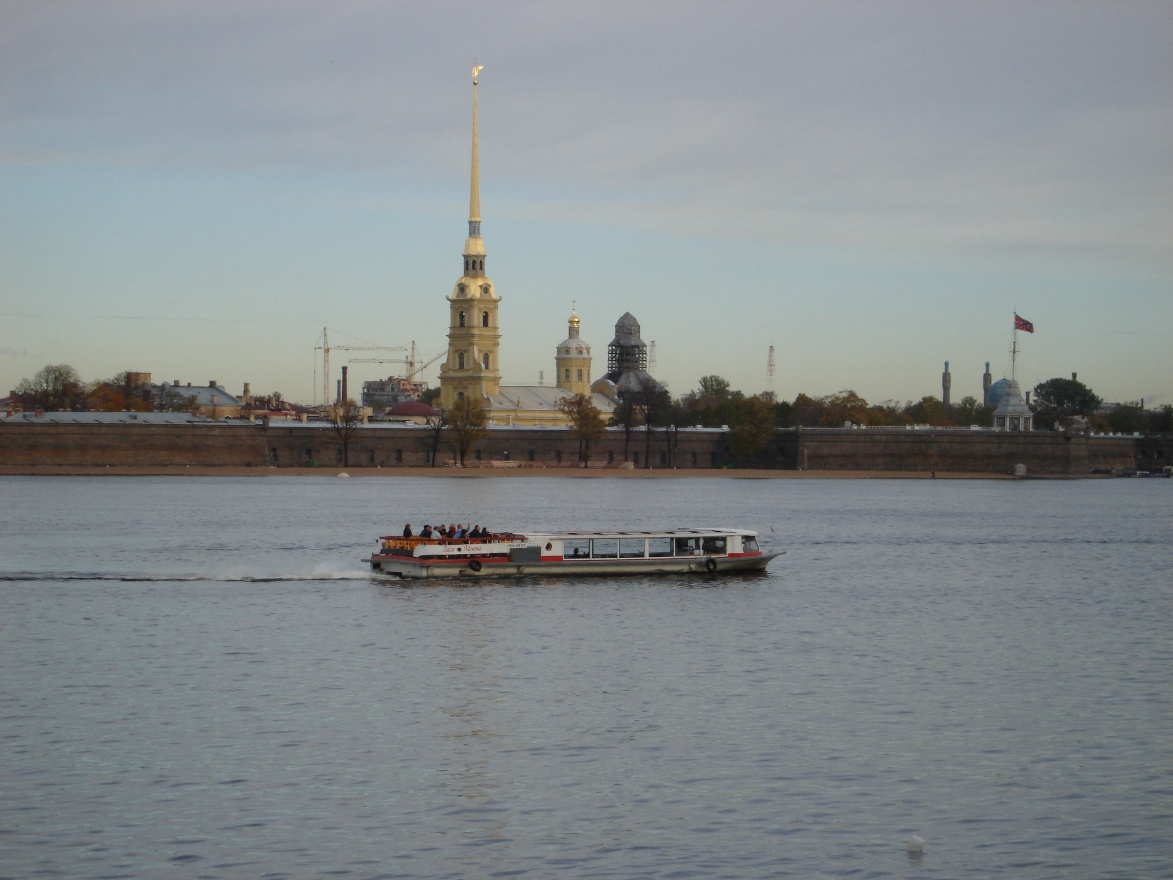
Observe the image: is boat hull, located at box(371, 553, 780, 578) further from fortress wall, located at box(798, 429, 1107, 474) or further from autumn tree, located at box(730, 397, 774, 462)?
fortress wall, located at box(798, 429, 1107, 474)

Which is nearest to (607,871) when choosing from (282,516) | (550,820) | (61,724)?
(550,820)

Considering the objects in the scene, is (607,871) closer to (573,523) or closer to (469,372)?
(573,523)

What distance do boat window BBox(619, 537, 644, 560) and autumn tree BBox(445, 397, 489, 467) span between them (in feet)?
288

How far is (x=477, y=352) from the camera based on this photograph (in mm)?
161250

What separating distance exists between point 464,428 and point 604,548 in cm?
8871

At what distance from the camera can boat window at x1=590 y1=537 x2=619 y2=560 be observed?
4697cm

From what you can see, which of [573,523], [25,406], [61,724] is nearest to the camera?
[61,724]

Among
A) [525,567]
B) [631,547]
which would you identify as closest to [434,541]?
[525,567]

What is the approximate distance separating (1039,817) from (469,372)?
14195cm

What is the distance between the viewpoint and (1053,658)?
3328 cm

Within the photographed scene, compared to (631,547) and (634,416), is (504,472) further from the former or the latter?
(631,547)

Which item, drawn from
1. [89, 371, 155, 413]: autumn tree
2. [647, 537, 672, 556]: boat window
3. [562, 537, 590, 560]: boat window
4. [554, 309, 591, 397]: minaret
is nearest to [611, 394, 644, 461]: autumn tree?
[554, 309, 591, 397]: minaret

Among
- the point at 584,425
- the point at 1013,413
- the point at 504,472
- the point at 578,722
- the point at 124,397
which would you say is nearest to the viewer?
the point at 578,722

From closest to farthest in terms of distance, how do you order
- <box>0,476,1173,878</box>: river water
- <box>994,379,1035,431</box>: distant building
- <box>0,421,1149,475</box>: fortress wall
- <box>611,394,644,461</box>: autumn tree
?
<box>0,476,1173,878</box>: river water → <box>0,421,1149,475</box>: fortress wall → <box>611,394,644,461</box>: autumn tree → <box>994,379,1035,431</box>: distant building
